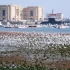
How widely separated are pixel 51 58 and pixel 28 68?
11.2ft

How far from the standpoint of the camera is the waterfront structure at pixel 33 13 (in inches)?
6004

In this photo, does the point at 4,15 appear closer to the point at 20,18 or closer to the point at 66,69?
the point at 20,18

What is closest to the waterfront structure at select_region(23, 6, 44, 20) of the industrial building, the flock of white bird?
the industrial building

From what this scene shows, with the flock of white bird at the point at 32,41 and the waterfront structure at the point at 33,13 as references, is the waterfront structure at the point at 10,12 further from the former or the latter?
the flock of white bird at the point at 32,41

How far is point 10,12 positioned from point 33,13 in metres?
11.2

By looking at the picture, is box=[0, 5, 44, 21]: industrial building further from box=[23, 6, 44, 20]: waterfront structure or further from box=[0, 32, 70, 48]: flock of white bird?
box=[0, 32, 70, 48]: flock of white bird

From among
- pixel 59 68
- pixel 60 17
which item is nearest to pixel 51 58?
pixel 59 68

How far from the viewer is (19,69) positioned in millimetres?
9695

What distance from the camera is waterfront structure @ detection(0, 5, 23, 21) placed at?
148 metres

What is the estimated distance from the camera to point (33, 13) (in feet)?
502

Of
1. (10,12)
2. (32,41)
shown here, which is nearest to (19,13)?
(10,12)

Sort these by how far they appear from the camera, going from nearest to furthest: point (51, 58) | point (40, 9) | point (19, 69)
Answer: point (19, 69), point (51, 58), point (40, 9)

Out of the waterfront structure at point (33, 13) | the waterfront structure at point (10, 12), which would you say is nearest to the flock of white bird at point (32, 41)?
the waterfront structure at point (10, 12)

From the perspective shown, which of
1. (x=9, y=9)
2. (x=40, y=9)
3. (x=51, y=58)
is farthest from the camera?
(x=40, y=9)
